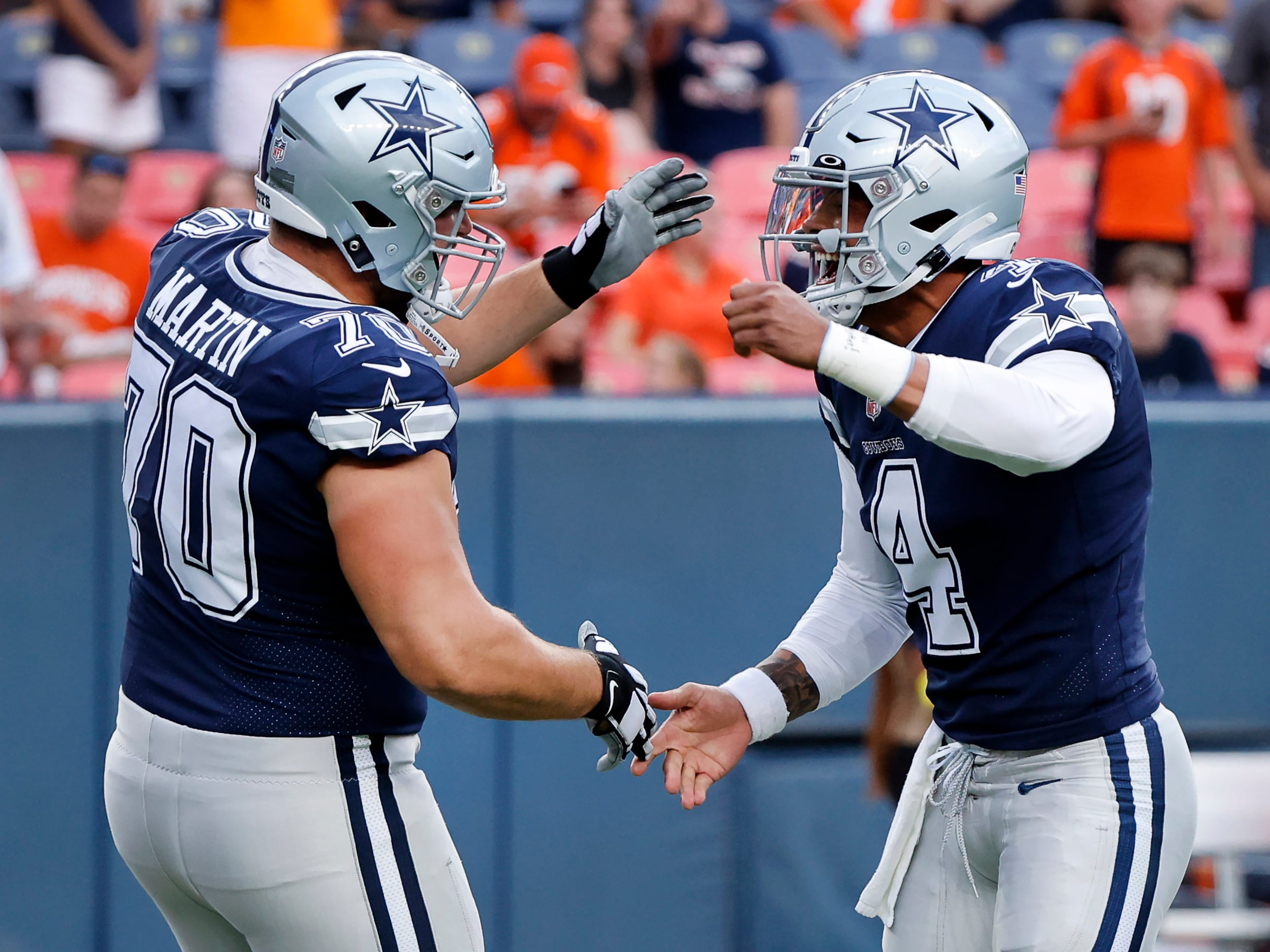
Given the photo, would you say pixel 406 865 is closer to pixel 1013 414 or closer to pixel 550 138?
pixel 1013 414

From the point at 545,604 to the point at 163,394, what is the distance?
76.1 inches

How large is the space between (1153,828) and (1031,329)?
2.78 feet

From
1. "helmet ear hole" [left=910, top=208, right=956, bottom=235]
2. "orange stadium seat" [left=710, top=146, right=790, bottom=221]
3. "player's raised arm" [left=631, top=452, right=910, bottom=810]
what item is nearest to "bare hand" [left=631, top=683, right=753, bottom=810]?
"player's raised arm" [left=631, top=452, right=910, bottom=810]

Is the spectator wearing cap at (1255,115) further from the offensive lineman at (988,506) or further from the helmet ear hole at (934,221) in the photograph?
the helmet ear hole at (934,221)

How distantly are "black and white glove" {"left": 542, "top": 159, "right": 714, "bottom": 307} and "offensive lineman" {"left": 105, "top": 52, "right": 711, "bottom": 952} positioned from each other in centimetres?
49

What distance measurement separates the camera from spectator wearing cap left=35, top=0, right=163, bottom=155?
6.73 m

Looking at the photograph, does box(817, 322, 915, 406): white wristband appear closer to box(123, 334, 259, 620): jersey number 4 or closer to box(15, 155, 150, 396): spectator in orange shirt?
box(123, 334, 259, 620): jersey number 4

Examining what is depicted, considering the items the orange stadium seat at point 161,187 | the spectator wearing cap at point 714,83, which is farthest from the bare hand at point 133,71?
the spectator wearing cap at point 714,83

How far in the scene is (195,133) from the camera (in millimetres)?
7801

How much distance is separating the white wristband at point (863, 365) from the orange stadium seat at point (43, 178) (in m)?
5.38

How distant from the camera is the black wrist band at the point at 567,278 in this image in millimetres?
3045

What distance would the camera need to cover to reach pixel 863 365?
2176 millimetres

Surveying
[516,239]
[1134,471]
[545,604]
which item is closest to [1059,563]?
[1134,471]

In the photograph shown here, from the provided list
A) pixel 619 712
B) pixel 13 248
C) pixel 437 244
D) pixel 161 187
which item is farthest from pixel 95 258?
pixel 619 712
